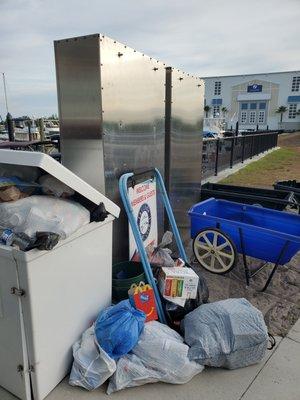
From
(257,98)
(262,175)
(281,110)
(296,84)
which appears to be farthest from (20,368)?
(296,84)

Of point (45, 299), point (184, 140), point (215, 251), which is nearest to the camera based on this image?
point (45, 299)

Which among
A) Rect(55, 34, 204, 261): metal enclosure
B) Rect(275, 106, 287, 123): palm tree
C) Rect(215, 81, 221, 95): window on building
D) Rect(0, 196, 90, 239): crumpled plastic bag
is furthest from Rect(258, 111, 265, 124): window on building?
Rect(0, 196, 90, 239): crumpled plastic bag

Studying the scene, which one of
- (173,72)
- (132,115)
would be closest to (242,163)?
(173,72)

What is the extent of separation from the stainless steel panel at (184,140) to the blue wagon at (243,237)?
41 cm

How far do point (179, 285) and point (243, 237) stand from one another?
121 cm

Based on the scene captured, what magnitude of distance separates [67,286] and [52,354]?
1.42 ft

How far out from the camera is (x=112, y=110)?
8.88 feet

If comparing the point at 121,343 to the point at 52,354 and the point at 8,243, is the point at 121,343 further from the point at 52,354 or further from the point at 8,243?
the point at 8,243

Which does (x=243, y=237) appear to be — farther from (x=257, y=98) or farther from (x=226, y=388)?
(x=257, y=98)

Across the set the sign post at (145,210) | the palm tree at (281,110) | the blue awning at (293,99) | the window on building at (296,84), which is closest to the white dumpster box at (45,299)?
the sign post at (145,210)

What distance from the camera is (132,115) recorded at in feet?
10.0

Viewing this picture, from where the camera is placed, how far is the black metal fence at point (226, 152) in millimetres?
9114

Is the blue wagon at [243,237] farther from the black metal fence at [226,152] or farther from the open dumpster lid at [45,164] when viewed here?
the black metal fence at [226,152]

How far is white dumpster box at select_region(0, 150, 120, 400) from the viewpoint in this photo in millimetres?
1835
